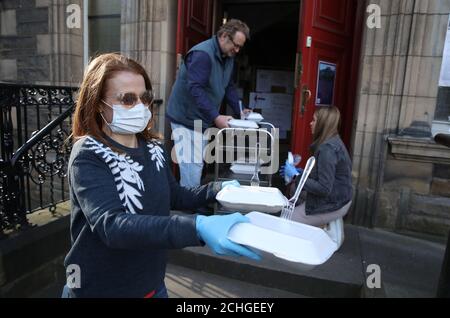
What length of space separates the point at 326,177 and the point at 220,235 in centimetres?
206

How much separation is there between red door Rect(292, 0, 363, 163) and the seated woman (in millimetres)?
896

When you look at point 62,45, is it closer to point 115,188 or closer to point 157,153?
point 157,153

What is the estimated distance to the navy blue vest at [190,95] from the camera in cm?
333

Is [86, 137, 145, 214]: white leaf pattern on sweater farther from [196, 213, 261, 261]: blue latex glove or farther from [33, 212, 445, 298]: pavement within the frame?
[33, 212, 445, 298]: pavement

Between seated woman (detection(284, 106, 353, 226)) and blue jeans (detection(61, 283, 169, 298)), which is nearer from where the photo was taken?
blue jeans (detection(61, 283, 169, 298))

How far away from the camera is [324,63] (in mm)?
4152

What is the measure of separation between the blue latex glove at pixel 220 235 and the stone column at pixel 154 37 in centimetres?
359

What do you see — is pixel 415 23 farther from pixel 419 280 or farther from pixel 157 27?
pixel 157 27

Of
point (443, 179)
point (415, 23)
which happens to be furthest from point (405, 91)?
point (443, 179)

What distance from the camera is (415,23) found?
3.47 metres

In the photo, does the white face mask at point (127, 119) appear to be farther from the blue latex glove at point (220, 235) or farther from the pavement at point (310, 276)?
the pavement at point (310, 276)

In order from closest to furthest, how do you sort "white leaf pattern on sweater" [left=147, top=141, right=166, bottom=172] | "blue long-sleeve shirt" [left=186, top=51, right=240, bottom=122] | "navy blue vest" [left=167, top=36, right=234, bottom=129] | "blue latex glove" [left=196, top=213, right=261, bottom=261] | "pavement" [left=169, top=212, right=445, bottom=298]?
"blue latex glove" [left=196, top=213, right=261, bottom=261] → "white leaf pattern on sweater" [left=147, top=141, right=166, bottom=172] → "pavement" [left=169, top=212, right=445, bottom=298] → "blue long-sleeve shirt" [left=186, top=51, right=240, bottom=122] → "navy blue vest" [left=167, top=36, right=234, bottom=129]

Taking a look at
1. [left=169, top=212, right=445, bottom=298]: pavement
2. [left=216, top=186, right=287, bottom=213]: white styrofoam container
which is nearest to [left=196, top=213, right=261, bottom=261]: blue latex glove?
[left=216, top=186, right=287, bottom=213]: white styrofoam container

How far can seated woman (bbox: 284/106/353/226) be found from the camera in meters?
2.90
